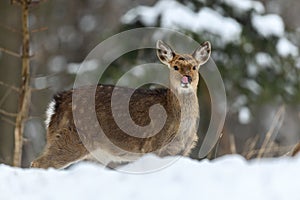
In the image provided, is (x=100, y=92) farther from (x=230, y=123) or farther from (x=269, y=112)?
(x=269, y=112)

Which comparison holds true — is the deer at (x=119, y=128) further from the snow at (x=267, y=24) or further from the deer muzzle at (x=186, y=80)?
the snow at (x=267, y=24)

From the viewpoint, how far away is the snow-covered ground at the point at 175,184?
4172 mm

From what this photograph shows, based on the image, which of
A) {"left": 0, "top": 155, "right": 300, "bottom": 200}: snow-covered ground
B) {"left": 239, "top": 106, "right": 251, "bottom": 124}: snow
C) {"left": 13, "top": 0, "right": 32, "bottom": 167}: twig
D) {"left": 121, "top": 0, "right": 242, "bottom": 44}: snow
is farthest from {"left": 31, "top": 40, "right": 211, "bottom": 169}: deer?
{"left": 239, "top": 106, "right": 251, "bottom": 124}: snow

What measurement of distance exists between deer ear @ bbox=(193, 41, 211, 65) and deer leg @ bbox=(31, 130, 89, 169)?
1.46 metres

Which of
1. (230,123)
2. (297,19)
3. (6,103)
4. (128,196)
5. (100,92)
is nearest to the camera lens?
(128,196)

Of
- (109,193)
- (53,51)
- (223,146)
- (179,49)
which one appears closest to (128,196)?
(109,193)

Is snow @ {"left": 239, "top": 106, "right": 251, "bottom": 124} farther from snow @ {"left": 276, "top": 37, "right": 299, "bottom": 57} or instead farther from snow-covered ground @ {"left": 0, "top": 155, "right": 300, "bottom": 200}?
snow-covered ground @ {"left": 0, "top": 155, "right": 300, "bottom": 200}

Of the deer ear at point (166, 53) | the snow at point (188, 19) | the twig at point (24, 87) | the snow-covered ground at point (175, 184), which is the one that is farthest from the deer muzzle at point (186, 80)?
the snow at point (188, 19)

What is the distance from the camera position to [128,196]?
425cm

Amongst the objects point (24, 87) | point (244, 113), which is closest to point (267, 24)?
point (244, 113)

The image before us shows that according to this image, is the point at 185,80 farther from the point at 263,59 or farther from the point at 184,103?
the point at 263,59

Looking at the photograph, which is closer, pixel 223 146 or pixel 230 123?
pixel 223 146

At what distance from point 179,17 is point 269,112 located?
32.1 ft

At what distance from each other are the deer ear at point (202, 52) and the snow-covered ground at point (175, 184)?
8.30 feet
